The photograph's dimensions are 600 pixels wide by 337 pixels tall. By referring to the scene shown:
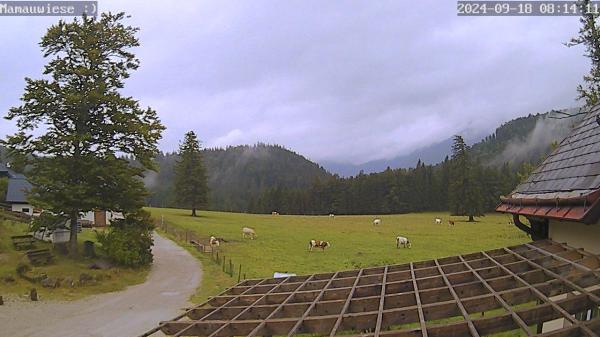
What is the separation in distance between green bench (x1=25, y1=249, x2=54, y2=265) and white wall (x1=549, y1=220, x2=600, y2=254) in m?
25.9

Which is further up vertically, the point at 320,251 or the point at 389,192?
the point at 389,192

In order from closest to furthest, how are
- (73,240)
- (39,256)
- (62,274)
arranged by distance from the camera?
(62,274) → (39,256) → (73,240)

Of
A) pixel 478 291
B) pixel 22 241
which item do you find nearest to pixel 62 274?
pixel 22 241

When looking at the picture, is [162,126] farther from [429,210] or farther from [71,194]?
[429,210]

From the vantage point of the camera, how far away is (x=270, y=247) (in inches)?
1462

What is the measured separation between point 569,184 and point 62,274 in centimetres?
2475

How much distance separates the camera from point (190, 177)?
A: 209ft

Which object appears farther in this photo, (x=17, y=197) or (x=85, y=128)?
(x=17, y=197)

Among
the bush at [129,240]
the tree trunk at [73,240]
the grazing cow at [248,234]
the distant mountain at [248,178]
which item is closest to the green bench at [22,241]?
the tree trunk at [73,240]

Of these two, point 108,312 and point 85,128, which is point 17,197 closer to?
point 85,128

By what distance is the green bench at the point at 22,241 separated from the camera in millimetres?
26734

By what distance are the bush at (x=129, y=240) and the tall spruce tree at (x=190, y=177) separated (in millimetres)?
34906

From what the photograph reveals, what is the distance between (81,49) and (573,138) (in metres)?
27.5

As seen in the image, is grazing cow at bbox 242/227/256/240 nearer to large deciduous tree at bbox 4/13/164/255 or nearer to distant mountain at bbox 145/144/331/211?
large deciduous tree at bbox 4/13/164/255
